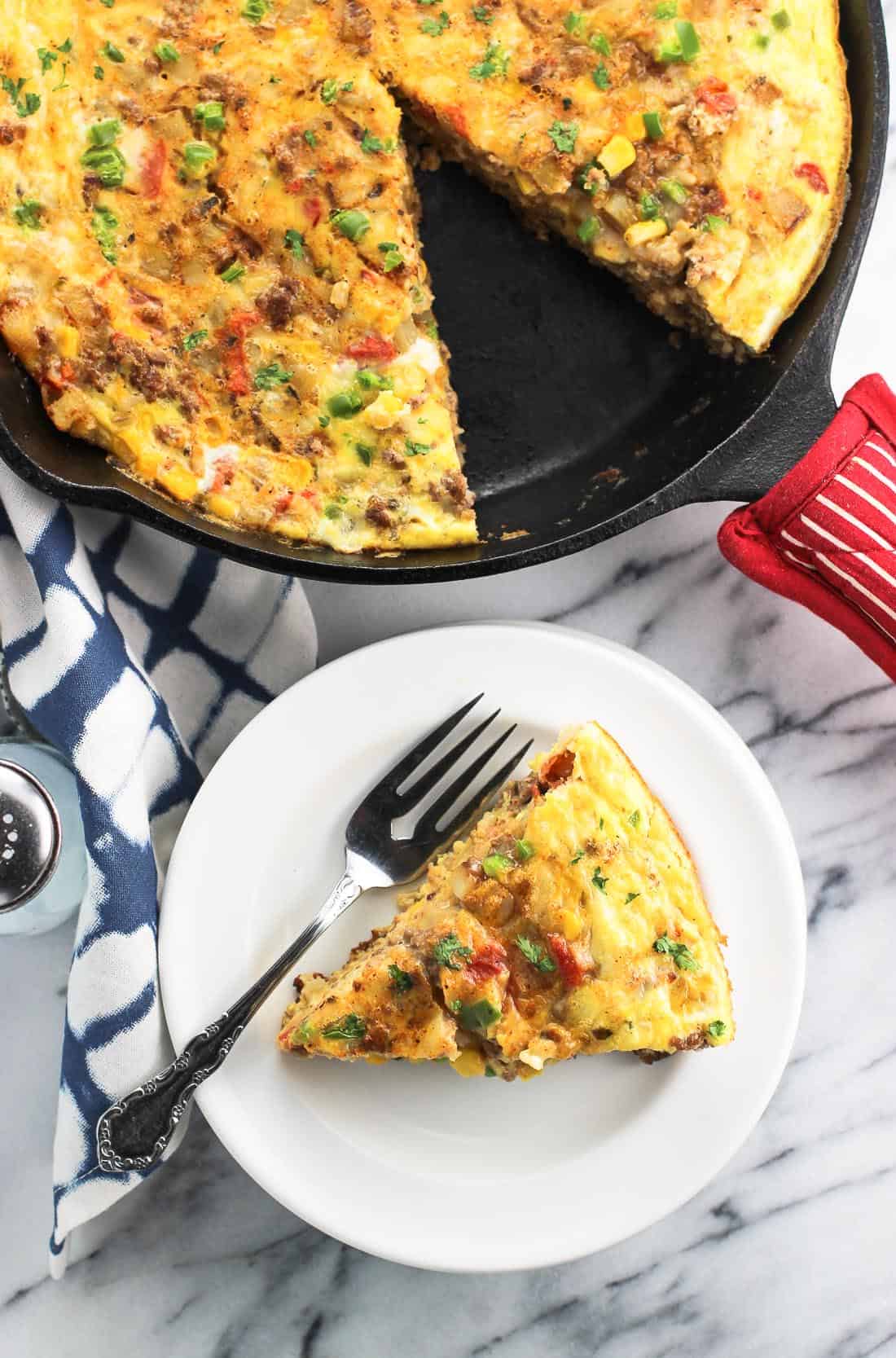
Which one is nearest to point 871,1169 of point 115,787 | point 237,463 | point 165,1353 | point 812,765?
point 812,765

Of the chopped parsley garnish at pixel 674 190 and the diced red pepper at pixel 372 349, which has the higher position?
the chopped parsley garnish at pixel 674 190

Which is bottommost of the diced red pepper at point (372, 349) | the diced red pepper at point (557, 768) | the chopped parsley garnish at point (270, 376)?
the diced red pepper at point (557, 768)

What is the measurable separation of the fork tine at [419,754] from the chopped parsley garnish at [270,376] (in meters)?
1.10

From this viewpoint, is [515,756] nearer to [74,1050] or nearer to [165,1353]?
[74,1050]

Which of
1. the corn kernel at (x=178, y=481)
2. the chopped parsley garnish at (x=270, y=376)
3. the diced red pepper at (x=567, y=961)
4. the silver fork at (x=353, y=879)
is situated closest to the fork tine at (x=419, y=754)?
the silver fork at (x=353, y=879)

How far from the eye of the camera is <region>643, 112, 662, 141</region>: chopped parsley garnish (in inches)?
142

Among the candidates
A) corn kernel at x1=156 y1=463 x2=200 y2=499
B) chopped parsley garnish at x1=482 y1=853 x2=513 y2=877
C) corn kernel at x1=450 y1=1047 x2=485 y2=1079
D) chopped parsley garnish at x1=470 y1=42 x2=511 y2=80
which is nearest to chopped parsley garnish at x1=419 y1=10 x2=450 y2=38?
chopped parsley garnish at x1=470 y1=42 x2=511 y2=80

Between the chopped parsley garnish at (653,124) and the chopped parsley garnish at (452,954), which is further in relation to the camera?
the chopped parsley garnish at (653,124)

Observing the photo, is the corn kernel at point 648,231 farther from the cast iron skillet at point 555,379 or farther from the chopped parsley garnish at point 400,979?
the chopped parsley garnish at point 400,979

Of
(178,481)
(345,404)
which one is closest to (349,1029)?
(178,481)

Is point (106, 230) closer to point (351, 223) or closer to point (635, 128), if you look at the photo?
point (351, 223)

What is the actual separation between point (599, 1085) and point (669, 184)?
8.81 feet

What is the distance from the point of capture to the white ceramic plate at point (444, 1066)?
Answer: 11.7 ft

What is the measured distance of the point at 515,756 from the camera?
3.75 meters
